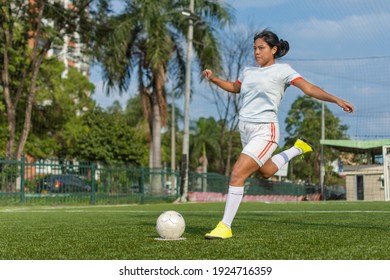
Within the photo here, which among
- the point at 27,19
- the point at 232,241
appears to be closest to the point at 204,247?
the point at 232,241

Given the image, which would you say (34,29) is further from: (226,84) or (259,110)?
(259,110)

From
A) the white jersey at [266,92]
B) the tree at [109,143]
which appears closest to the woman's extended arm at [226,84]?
the white jersey at [266,92]

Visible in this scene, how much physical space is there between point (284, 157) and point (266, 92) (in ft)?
3.37

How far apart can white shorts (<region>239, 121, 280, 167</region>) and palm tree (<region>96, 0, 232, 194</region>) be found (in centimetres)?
2217

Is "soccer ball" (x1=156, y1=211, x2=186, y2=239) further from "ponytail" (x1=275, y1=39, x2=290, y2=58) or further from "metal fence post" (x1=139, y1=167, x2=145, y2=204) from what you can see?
"metal fence post" (x1=139, y1=167, x2=145, y2=204)

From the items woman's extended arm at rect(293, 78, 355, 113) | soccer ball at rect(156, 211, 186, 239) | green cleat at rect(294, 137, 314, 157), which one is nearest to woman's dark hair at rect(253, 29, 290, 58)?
woman's extended arm at rect(293, 78, 355, 113)

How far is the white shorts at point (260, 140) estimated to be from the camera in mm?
5965

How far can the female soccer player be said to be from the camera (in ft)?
19.5

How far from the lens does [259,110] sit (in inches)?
238

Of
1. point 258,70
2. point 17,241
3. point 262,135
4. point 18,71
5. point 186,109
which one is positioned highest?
point 18,71
